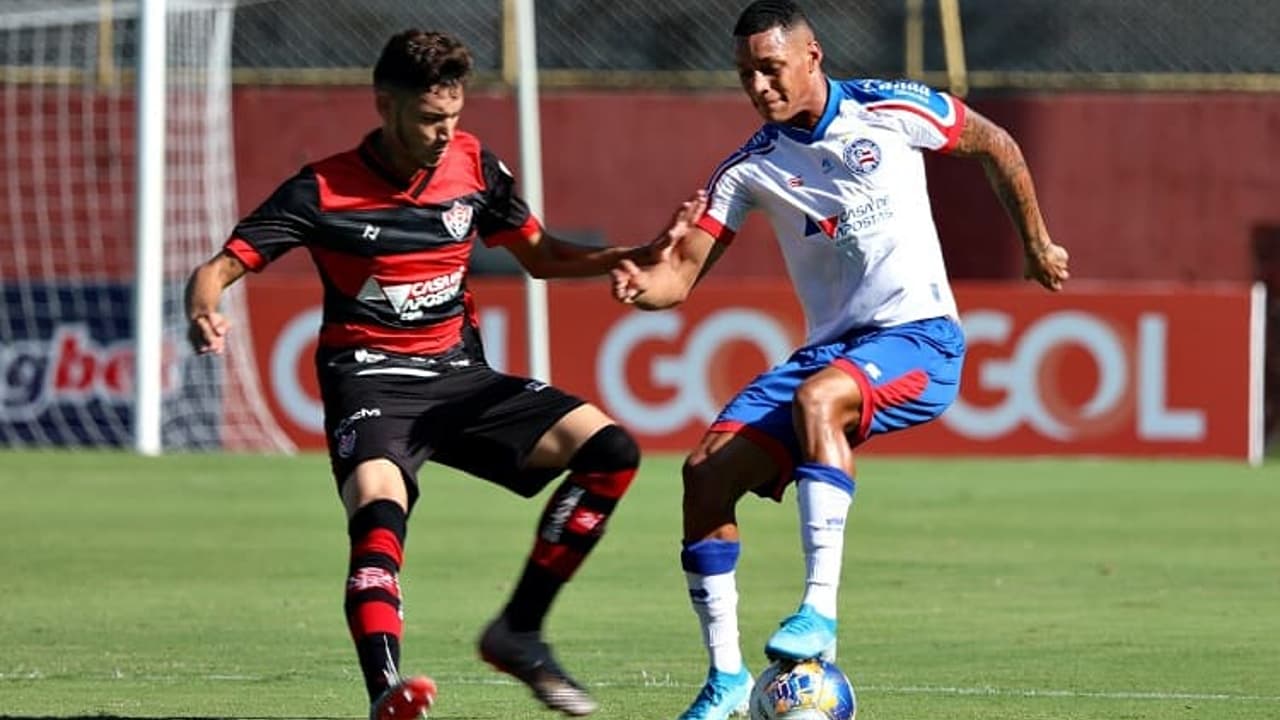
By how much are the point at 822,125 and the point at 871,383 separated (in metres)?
0.88

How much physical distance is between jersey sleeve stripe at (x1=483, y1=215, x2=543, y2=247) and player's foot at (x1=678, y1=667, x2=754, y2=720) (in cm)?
167

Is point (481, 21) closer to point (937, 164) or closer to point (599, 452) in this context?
point (937, 164)

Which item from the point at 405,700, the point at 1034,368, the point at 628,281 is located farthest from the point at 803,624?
the point at 1034,368

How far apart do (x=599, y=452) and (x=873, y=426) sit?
87 centimetres

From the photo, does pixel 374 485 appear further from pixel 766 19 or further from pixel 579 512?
pixel 766 19

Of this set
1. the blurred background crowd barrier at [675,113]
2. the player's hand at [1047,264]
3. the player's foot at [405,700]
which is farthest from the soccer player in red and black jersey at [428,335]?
the blurred background crowd barrier at [675,113]

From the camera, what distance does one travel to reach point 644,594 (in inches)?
445

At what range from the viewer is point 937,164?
23844 mm

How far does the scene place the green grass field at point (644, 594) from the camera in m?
8.20

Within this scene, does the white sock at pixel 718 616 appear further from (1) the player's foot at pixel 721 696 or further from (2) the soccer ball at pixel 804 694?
(2) the soccer ball at pixel 804 694

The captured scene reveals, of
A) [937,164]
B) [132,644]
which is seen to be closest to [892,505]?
[132,644]

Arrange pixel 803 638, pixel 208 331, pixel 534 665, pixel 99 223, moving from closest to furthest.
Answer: pixel 803 638 < pixel 208 331 < pixel 534 665 < pixel 99 223

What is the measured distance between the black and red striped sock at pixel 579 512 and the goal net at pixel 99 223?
39.8 feet

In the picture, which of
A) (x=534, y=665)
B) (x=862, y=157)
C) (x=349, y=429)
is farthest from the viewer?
(x=862, y=157)
